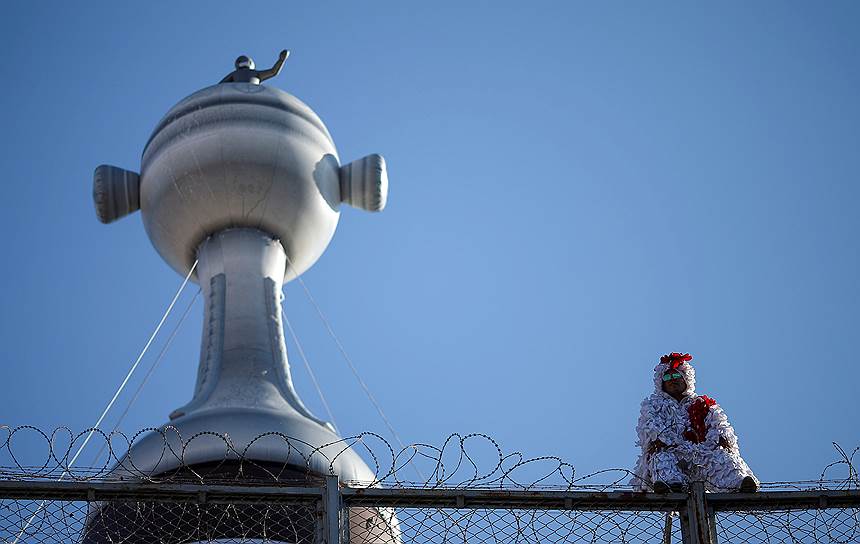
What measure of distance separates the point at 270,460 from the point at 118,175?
34.0 feet

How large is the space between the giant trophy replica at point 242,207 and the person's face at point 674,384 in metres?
10.6

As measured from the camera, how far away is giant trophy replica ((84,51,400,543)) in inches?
1019

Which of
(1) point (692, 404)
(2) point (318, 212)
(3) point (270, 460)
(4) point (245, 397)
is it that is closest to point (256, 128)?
(2) point (318, 212)

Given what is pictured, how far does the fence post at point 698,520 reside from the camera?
37.0ft

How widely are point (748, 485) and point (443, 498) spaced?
119 inches

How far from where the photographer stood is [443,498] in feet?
36.7

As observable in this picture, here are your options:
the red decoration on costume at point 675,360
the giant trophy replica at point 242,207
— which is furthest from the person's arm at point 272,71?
the red decoration on costume at point 675,360

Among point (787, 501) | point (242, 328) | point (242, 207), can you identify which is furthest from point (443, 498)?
point (242, 207)

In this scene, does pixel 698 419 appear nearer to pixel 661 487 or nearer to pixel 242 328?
pixel 661 487

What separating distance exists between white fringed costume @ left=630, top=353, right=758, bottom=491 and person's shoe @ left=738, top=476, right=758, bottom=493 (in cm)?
24

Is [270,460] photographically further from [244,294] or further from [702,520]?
[702,520]

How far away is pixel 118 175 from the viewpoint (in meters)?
30.4

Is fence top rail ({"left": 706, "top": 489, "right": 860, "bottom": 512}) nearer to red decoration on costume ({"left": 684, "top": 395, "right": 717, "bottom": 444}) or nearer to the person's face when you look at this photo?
red decoration on costume ({"left": 684, "top": 395, "right": 717, "bottom": 444})

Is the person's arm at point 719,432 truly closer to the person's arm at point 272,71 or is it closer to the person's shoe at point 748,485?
the person's shoe at point 748,485
